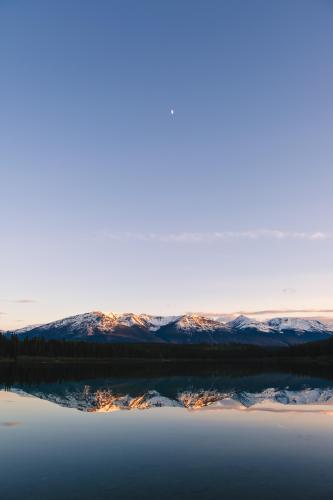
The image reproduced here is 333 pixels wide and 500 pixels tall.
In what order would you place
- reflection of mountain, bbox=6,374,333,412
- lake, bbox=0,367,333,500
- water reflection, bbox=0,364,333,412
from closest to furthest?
lake, bbox=0,367,333,500 < water reflection, bbox=0,364,333,412 < reflection of mountain, bbox=6,374,333,412

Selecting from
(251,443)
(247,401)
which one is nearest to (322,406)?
(247,401)

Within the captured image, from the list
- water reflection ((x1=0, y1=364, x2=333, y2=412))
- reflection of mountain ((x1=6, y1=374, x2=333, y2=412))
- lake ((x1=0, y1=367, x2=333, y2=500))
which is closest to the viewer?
lake ((x1=0, y1=367, x2=333, y2=500))

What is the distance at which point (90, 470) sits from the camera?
87.0ft

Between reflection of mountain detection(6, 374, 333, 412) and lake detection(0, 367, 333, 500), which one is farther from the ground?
lake detection(0, 367, 333, 500)

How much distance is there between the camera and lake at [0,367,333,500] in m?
23.0

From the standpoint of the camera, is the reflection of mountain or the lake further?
the reflection of mountain

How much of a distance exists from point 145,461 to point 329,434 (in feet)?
65.6

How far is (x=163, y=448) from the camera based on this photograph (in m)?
33.2

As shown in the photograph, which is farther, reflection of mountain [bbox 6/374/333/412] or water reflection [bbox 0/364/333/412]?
reflection of mountain [bbox 6/374/333/412]

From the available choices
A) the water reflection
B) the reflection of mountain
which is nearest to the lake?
the water reflection

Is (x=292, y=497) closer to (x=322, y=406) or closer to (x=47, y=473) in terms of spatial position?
(x=47, y=473)

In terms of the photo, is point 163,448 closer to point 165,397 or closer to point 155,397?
point 155,397

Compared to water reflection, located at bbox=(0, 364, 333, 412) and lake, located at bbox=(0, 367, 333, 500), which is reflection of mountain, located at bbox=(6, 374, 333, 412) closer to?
water reflection, located at bbox=(0, 364, 333, 412)

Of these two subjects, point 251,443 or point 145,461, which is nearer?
point 145,461
